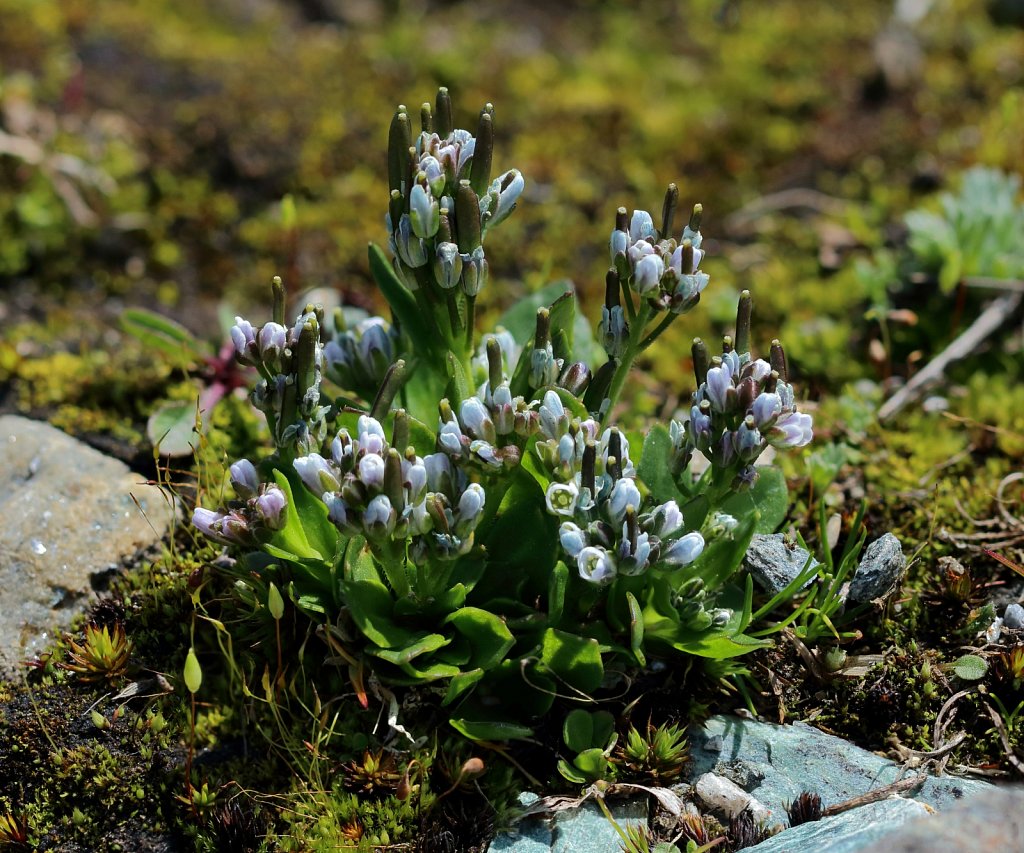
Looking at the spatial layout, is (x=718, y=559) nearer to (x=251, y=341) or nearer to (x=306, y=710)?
(x=306, y=710)

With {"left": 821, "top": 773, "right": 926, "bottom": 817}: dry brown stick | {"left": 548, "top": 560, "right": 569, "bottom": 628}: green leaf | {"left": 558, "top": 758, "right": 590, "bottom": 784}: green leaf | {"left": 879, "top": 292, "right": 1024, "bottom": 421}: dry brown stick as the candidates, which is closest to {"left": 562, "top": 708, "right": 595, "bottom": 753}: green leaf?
{"left": 558, "top": 758, "right": 590, "bottom": 784}: green leaf

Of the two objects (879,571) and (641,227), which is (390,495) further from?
(879,571)

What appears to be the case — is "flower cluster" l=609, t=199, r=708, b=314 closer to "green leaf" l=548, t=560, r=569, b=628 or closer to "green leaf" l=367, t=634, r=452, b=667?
"green leaf" l=548, t=560, r=569, b=628

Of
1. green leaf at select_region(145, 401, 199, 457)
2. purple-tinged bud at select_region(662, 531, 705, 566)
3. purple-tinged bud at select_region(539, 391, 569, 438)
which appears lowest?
green leaf at select_region(145, 401, 199, 457)

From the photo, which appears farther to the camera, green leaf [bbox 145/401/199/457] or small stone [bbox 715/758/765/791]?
→ green leaf [bbox 145/401/199/457]

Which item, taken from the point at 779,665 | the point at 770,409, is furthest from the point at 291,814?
the point at 770,409

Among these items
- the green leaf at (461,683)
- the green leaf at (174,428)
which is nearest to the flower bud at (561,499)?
the green leaf at (461,683)

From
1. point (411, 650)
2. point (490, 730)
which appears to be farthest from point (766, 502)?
point (411, 650)
